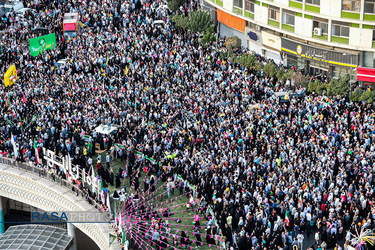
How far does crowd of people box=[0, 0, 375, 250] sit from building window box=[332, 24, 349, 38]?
5.72 meters

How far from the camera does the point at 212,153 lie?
48.6 meters

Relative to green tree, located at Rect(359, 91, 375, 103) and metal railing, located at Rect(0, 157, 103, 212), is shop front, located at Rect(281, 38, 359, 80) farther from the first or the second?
metal railing, located at Rect(0, 157, 103, 212)

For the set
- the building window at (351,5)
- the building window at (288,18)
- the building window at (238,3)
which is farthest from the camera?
the building window at (238,3)

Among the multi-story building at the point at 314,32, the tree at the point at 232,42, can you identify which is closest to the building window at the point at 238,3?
the multi-story building at the point at 314,32

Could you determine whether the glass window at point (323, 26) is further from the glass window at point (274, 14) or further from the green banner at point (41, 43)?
the green banner at point (41, 43)

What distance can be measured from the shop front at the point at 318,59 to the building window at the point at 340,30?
1386 mm

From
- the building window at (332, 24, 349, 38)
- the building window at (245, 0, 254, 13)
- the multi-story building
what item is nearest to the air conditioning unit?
the multi-story building

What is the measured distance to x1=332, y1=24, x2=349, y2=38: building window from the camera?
5616 cm

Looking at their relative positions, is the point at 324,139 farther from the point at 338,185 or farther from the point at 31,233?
the point at 31,233

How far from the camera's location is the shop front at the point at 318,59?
186ft

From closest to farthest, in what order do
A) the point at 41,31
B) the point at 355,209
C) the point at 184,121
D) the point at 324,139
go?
1. the point at 355,209
2. the point at 324,139
3. the point at 184,121
4. the point at 41,31

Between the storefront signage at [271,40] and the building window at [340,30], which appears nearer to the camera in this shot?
the building window at [340,30]

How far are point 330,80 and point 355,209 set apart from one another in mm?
18262

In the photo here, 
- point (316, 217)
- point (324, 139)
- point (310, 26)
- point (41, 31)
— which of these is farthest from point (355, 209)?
point (41, 31)
